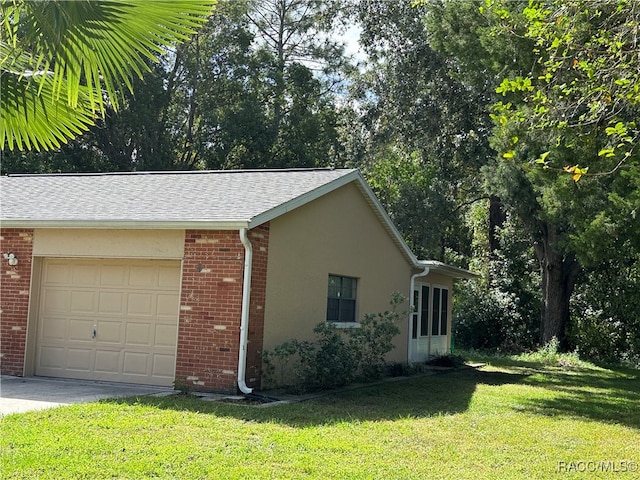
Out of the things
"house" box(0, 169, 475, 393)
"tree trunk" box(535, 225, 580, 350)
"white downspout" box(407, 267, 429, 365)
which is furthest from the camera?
"tree trunk" box(535, 225, 580, 350)

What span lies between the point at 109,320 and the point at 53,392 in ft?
6.28

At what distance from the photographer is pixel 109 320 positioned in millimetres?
12195

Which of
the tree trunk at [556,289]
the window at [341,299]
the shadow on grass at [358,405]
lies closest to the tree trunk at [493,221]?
the tree trunk at [556,289]

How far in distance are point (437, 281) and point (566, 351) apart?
687 cm

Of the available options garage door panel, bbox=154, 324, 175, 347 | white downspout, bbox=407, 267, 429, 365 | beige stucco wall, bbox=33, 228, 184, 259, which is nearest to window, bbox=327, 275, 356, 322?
white downspout, bbox=407, 267, 429, 365

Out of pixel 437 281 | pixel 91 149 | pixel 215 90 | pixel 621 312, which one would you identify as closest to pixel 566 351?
pixel 621 312

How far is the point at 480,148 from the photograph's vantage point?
22875 millimetres

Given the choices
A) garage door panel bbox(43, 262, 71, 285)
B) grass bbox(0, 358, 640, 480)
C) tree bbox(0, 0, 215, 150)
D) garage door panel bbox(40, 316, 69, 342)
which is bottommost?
grass bbox(0, 358, 640, 480)

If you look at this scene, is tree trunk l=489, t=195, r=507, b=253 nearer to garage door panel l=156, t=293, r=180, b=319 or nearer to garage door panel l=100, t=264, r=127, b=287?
garage door panel l=156, t=293, r=180, b=319

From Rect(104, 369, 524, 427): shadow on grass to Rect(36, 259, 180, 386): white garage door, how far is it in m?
1.67

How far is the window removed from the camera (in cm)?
1424

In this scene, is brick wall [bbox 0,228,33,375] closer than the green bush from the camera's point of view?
No

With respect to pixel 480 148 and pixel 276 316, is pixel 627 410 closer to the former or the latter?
pixel 276 316

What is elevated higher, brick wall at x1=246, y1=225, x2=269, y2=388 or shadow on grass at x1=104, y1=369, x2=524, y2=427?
brick wall at x1=246, y1=225, x2=269, y2=388
